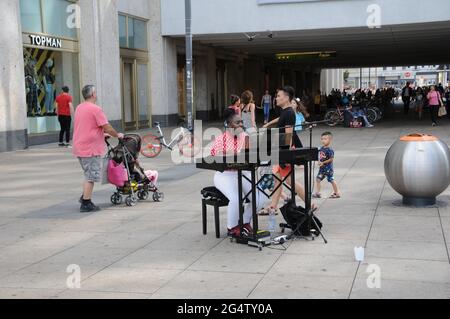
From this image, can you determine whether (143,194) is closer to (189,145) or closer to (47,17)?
(189,145)

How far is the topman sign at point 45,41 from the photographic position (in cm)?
1783

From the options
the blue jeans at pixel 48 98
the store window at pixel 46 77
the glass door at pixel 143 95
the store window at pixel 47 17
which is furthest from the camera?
the glass door at pixel 143 95

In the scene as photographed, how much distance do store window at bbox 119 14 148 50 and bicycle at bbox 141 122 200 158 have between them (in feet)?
27.6

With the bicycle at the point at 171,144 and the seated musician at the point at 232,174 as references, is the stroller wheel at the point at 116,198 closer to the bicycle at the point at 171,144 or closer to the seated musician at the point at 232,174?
the seated musician at the point at 232,174

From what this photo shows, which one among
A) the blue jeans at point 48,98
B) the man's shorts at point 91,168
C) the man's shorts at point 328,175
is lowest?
the man's shorts at point 328,175

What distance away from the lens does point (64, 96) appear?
17547 millimetres

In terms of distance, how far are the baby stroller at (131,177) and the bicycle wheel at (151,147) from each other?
5.80 m

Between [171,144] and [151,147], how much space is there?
0.74 m

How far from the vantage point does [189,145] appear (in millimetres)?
15742

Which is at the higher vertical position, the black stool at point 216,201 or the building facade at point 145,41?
the building facade at point 145,41

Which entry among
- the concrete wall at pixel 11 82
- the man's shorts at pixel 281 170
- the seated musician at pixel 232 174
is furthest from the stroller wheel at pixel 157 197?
the concrete wall at pixel 11 82

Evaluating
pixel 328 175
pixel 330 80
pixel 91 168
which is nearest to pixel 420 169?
pixel 328 175

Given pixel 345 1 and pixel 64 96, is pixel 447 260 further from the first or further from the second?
pixel 345 1

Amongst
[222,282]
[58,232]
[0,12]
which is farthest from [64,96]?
[222,282]
